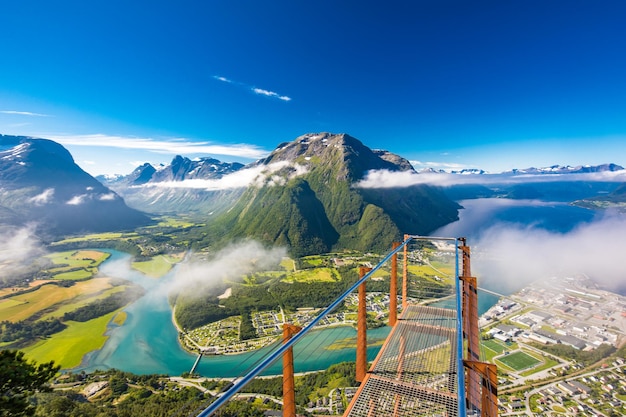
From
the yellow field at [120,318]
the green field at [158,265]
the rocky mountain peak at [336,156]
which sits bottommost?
the green field at [158,265]

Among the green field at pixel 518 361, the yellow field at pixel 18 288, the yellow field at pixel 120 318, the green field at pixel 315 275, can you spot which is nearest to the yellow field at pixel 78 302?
the yellow field at pixel 120 318

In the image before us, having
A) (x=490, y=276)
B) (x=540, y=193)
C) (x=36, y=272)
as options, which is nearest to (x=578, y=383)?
(x=490, y=276)

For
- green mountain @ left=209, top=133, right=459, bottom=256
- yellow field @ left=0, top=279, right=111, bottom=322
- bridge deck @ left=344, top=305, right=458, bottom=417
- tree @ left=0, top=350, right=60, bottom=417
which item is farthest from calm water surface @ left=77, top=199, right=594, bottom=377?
green mountain @ left=209, top=133, right=459, bottom=256

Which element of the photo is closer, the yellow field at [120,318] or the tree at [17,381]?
the tree at [17,381]

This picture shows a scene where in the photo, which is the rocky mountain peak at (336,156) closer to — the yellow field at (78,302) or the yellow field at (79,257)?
the yellow field at (79,257)

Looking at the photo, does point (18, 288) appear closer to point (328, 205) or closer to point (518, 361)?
point (328, 205)

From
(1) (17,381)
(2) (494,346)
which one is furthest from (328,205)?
(1) (17,381)

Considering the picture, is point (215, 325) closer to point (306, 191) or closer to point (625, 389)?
point (625, 389)
